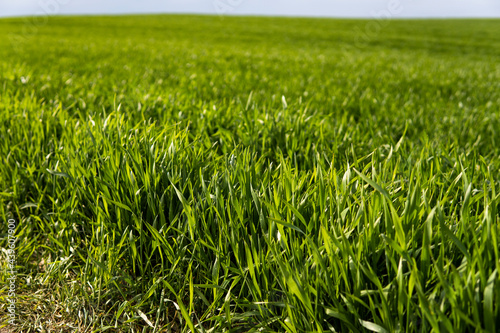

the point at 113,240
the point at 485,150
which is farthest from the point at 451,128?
the point at 113,240

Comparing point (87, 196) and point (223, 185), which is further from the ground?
point (223, 185)

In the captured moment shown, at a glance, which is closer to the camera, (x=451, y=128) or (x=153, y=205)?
(x=153, y=205)

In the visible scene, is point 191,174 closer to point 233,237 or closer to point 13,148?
point 233,237

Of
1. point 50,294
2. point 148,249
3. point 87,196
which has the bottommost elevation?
point 50,294

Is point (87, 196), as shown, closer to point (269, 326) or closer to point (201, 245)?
point (201, 245)

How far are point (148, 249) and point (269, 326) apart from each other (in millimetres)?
718

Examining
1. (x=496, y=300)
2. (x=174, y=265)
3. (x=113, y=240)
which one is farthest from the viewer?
(x=113, y=240)

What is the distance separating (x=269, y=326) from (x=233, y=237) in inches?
15.3

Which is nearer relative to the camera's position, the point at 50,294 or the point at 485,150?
the point at 50,294

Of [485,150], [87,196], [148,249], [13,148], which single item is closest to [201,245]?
[148,249]

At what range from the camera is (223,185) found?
6.05ft

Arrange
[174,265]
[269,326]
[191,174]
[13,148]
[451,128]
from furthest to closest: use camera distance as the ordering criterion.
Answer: [451,128] < [13,148] < [191,174] < [174,265] < [269,326]

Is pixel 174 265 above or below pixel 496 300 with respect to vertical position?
below

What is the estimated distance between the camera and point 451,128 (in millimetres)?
3719
